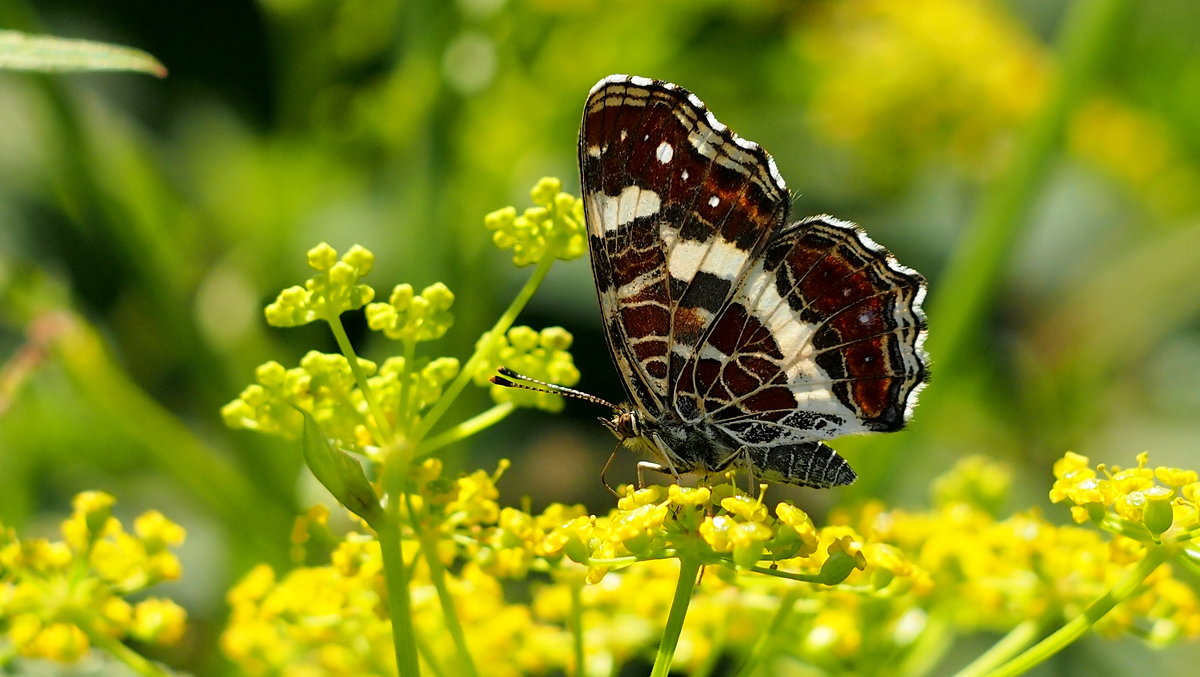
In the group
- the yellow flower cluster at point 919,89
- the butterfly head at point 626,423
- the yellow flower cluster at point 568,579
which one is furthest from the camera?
the yellow flower cluster at point 919,89

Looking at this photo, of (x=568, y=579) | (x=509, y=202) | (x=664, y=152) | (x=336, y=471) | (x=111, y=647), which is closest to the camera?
(x=336, y=471)

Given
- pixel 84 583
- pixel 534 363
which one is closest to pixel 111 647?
pixel 84 583

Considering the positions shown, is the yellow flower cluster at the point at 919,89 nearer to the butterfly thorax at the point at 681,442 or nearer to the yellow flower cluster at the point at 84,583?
the butterfly thorax at the point at 681,442

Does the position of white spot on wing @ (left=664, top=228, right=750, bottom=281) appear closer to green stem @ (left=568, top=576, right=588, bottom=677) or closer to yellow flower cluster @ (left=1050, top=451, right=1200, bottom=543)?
green stem @ (left=568, top=576, right=588, bottom=677)

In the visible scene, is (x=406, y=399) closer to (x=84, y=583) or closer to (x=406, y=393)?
(x=406, y=393)

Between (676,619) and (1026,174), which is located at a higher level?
(1026,174)

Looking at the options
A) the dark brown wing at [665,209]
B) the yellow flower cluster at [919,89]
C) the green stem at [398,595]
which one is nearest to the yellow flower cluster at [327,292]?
the green stem at [398,595]

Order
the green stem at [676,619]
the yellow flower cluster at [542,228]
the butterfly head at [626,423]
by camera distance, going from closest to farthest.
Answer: the green stem at [676,619] → the yellow flower cluster at [542,228] → the butterfly head at [626,423]
